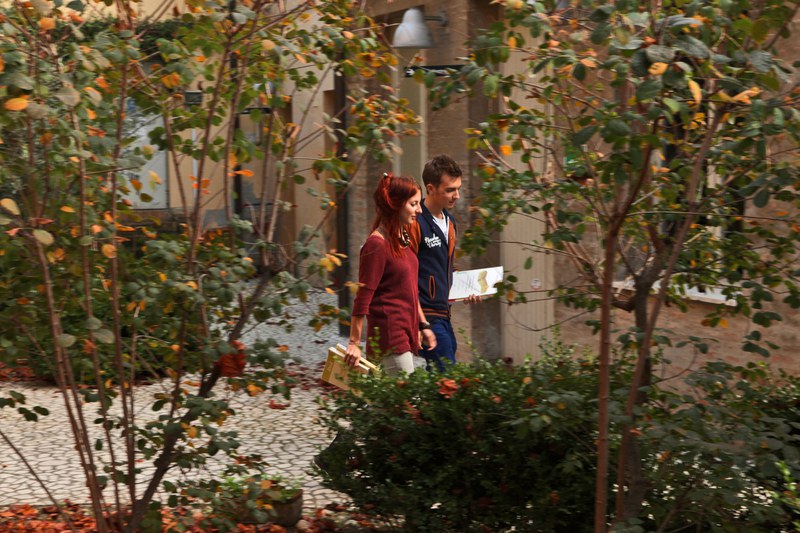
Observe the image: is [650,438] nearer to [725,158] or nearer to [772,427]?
[772,427]

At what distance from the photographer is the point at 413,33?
1027 centimetres

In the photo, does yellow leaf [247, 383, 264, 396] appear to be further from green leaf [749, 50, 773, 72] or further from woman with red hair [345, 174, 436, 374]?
green leaf [749, 50, 773, 72]

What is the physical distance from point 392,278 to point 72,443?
10.6 feet

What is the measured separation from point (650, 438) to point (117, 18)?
2648 mm

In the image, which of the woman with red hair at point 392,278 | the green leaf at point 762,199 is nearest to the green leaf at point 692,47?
the green leaf at point 762,199

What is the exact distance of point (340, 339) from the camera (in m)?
13.4

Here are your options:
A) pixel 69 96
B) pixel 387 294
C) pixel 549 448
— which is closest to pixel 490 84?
pixel 69 96

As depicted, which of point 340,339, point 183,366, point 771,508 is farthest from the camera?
point 340,339

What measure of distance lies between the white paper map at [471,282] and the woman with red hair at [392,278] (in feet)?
2.24

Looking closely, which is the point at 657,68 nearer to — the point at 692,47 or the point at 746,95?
the point at 692,47

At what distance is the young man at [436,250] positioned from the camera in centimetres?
684

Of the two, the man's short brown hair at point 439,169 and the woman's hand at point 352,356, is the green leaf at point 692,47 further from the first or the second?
the man's short brown hair at point 439,169

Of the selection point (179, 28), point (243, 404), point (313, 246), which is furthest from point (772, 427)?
point (243, 404)

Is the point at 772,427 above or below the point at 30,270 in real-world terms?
below
